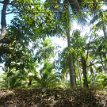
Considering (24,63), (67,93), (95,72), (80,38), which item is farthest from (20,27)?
(95,72)

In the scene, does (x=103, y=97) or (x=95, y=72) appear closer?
(x=103, y=97)

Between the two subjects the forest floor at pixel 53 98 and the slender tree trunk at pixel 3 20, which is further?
the slender tree trunk at pixel 3 20

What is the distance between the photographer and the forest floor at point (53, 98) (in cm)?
766

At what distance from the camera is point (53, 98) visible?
7.79 metres

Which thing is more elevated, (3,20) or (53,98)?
(3,20)

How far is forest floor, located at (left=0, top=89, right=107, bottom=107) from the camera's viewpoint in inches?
302

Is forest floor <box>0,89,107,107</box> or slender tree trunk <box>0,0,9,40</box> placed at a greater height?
slender tree trunk <box>0,0,9,40</box>

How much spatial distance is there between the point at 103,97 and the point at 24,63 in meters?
6.29

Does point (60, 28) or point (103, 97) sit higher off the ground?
point (60, 28)

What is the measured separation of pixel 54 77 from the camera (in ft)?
89.5

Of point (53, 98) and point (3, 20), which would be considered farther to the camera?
point (3, 20)

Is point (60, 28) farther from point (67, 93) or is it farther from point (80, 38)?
point (80, 38)

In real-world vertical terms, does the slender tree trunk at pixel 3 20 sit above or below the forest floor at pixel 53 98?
above

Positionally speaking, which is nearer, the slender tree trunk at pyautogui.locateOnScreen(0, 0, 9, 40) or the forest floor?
the forest floor
